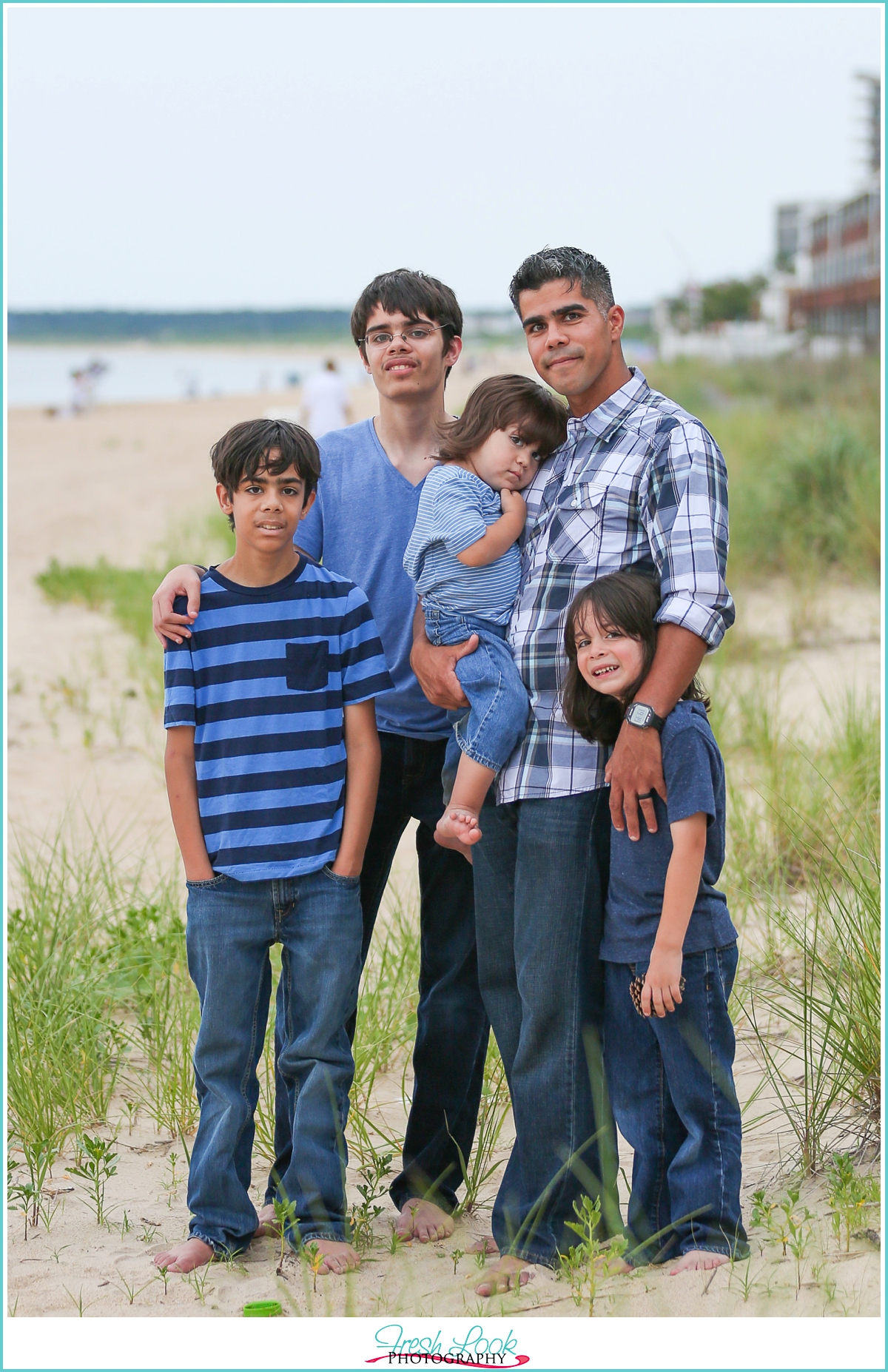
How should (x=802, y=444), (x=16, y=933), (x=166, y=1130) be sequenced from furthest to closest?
(x=802, y=444) < (x=16, y=933) < (x=166, y=1130)

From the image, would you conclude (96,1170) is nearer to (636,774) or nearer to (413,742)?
(413,742)

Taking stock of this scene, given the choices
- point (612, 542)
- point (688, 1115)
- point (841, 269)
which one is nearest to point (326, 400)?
point (612, 542)

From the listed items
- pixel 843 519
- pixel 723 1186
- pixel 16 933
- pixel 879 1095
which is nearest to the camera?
pixel 723 1186

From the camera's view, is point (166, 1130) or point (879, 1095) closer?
point (879, 1095)

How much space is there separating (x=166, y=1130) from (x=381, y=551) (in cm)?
180

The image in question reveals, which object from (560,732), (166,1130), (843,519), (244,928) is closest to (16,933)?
(166,1130)

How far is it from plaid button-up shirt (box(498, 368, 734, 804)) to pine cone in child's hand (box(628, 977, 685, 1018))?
15.5 inches

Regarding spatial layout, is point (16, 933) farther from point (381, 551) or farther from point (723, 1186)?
point (723, 1186)

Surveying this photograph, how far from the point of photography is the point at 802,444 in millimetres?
10492

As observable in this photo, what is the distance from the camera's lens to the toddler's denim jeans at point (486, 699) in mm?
2410

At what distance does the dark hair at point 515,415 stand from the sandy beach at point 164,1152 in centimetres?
166

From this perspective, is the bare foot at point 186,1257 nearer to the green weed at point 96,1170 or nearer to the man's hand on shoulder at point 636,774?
the green weed at point 96,1170

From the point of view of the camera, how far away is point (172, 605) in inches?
100

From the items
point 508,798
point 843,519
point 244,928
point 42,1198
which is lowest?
point 42,1198
